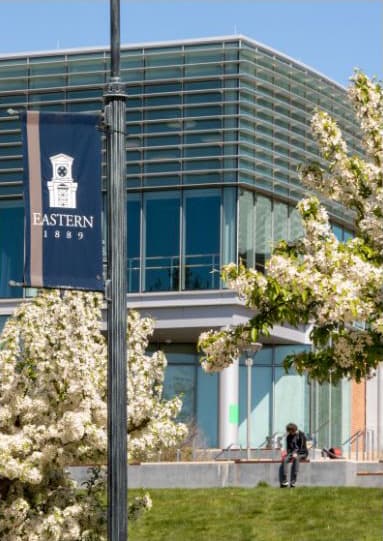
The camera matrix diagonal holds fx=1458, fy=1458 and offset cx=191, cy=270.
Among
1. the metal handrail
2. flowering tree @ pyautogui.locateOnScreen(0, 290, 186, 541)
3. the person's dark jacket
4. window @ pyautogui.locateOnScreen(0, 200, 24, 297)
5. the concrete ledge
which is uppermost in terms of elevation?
window @ pyautogui.locateOnScreen(0, 200, 24, 297)

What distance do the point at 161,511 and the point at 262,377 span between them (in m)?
22.3

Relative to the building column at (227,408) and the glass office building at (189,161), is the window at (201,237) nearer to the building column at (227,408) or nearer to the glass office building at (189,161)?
the glass office building at (189,161)

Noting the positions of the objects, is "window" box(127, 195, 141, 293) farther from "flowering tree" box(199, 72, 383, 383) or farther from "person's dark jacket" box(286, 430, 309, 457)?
"flowering tree" box(199, 72, 383, 383)

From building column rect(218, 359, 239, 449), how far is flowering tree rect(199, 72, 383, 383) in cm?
2839

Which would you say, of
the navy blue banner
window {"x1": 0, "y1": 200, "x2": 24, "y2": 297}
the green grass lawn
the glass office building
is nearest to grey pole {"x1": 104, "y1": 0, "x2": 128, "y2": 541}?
the navy blue banner

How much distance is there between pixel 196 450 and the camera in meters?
35.3

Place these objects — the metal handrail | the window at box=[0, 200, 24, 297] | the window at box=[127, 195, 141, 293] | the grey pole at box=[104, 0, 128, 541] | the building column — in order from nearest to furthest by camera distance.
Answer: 1. the grey pole at box=[104, 0, 128, 541]
2. the metal handrail
3. the window at box=[127, 195, 141, 293]
4. the building column
5. the window at box=[0, 200, 24, 297]

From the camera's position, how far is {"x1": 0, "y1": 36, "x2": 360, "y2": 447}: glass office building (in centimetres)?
4297

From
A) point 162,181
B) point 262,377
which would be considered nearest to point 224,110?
point 162,181

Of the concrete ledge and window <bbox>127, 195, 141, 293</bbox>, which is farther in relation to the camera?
window <bbox>127, 195, 141, 293</bbox>

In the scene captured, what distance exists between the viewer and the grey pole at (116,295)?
11320 millimetres

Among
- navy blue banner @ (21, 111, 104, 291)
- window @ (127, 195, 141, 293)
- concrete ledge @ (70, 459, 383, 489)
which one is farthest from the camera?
window @ (127, 195, 141, 293)

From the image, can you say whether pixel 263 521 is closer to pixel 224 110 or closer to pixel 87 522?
pixel 87 522

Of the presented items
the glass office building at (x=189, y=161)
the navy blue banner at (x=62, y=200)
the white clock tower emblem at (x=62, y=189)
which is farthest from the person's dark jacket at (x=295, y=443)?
the white clock tower emblem at (x=62, y=189)
